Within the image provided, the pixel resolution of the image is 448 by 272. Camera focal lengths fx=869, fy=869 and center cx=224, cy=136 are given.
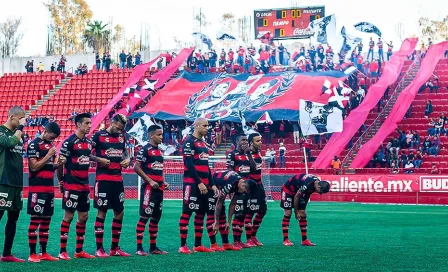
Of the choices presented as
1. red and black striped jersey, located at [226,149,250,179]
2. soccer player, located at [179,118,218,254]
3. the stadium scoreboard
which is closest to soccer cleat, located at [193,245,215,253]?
soccer player, located at [179,118,218,254]

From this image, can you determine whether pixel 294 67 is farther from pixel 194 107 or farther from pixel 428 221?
pixel 428 221

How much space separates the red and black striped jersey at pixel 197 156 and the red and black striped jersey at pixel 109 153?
130 centimetres

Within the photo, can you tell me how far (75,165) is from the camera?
43.5 ft

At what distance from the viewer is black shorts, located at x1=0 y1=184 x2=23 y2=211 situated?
40.3ft

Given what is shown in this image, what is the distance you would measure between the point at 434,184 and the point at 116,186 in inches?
852

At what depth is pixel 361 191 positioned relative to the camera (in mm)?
34438

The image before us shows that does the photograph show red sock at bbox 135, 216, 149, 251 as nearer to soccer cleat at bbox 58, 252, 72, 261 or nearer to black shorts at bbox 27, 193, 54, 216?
soccer cleat at bbox 58, 252, 72, 261

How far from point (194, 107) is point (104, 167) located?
107ft

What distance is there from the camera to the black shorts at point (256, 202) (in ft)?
52.4

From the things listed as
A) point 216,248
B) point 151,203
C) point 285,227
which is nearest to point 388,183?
point 285,227

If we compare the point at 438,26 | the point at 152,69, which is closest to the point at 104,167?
the point at 152,69

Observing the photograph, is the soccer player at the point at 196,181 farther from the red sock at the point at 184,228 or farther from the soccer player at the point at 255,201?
the soccer player at the point at 255,201

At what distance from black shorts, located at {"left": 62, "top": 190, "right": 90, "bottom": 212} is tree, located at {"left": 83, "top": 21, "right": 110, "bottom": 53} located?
76.7 metres

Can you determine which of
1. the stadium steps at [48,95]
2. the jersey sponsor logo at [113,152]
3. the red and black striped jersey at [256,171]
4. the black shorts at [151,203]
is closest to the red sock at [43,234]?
the jersey sponsor logo at [113,152]
